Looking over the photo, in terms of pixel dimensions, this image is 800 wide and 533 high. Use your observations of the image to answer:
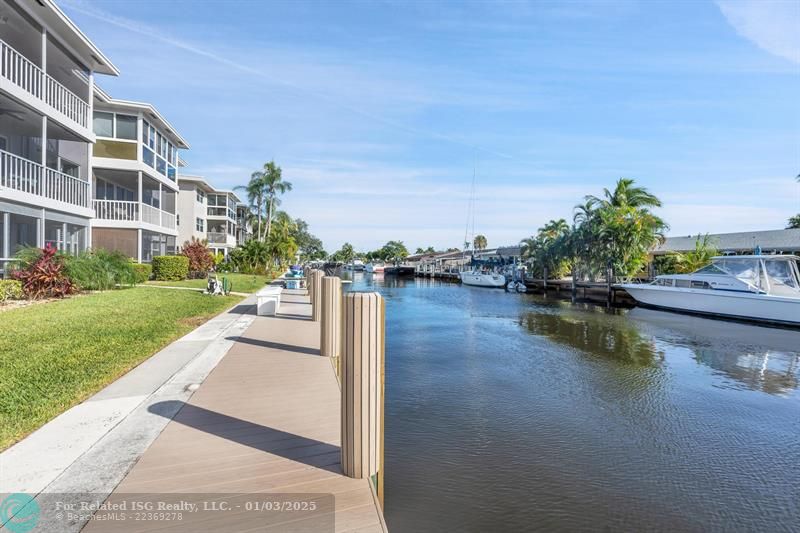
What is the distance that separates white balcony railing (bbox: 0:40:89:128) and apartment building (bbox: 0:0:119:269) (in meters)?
0.03

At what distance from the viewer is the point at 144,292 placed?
18594mm

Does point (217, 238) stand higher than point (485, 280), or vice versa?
point (217, 238)

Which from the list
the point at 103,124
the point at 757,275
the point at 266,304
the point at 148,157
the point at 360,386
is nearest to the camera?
the point at 360,386

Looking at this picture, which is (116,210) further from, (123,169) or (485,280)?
(485,280)

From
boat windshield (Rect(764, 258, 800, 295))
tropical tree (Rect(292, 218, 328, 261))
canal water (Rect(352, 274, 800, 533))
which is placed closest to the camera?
canal water (Rect(352, 274, 800, 533))

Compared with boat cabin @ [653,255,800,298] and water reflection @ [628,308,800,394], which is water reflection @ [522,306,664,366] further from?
boat cabin @ [653,255,800,298]

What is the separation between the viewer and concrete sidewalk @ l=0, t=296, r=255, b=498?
12.5 feet

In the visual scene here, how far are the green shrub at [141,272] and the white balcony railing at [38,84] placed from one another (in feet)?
22.0

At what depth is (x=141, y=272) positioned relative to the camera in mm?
23203

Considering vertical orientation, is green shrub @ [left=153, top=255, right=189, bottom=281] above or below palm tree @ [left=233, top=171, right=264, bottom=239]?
below

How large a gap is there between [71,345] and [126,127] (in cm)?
2029

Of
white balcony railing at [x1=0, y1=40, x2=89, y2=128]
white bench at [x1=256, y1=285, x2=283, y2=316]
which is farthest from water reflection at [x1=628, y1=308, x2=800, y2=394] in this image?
white balcony railing at [x1=0, y1=40, x2=89, y2=128]

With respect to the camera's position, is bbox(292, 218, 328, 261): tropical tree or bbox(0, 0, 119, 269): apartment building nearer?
bbox(0, 0, 119, 269): apartment building

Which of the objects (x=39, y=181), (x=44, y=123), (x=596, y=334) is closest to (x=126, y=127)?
(x=44, y=123)
